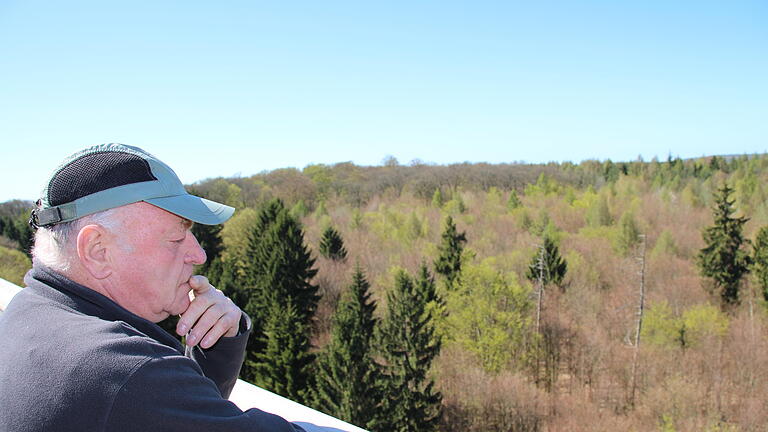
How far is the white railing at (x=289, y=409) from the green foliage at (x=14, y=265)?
956 inches

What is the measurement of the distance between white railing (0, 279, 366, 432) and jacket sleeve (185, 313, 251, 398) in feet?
0.71

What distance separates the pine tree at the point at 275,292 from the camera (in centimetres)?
2159

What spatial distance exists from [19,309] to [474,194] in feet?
230

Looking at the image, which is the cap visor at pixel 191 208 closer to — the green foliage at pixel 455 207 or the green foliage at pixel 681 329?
the green foliage at pixel 681 329

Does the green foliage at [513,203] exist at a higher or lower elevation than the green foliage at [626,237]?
higher

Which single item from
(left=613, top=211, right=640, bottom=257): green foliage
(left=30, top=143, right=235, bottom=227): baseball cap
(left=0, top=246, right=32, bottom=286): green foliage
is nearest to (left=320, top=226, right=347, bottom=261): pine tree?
(left=0, top=246, right=32, bottom=286): green foliage

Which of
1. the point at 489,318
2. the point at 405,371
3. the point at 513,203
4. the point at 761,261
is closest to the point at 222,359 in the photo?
the point at 405,371

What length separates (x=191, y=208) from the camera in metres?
1.38

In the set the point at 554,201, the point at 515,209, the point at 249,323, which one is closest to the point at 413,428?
the point at 249,323

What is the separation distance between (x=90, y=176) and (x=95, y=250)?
0.18 metres

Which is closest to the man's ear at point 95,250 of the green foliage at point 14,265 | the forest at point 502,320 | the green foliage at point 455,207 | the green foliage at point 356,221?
the forest at point 502,320

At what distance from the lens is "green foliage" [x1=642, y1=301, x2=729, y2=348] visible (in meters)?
29.6

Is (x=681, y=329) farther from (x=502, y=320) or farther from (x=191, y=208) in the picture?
(x=191, y=208)

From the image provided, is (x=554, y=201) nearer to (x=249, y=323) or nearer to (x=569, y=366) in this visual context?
(x=569, y=366)
